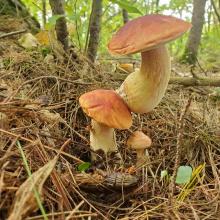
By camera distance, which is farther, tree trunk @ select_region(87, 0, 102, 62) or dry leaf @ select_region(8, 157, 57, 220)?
tree trunk @ select_region(87, 0, 102, 62)

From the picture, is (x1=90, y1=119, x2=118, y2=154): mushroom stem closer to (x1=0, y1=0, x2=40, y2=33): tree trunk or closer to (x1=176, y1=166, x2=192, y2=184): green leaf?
(x1=176, y1=166, x2=192, y2=184): green leaf

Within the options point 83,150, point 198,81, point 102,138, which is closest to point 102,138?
point 102,138

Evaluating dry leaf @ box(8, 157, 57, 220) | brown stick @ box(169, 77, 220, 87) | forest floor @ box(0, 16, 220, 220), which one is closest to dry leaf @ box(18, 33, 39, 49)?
forest floor @ box(0, 16, 220, 220)

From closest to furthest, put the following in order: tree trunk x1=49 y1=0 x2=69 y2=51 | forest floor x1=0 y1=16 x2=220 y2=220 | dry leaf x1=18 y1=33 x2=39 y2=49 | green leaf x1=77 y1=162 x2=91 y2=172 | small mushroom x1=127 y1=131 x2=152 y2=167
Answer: forest floor x1=0 y1=16 x2=220 y2=220
green leaf x1=77 y1=162 x2=91 y2=172
small mushroom x1=127 y1=131 x2=152 y2=167
tree trunk x1=49 y1=0 x2=69 y2=51
dry leaf x1=18 y1=33 x2=39 y2=49

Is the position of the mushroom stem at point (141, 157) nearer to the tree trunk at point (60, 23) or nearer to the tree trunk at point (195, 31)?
the tree trunk at point (60, 23)

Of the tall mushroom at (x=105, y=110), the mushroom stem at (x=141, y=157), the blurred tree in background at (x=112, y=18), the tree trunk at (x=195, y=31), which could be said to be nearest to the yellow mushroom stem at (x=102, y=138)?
the tall mushroom at (x=105, y=110)

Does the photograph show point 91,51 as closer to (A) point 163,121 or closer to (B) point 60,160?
(A) point 163,121
